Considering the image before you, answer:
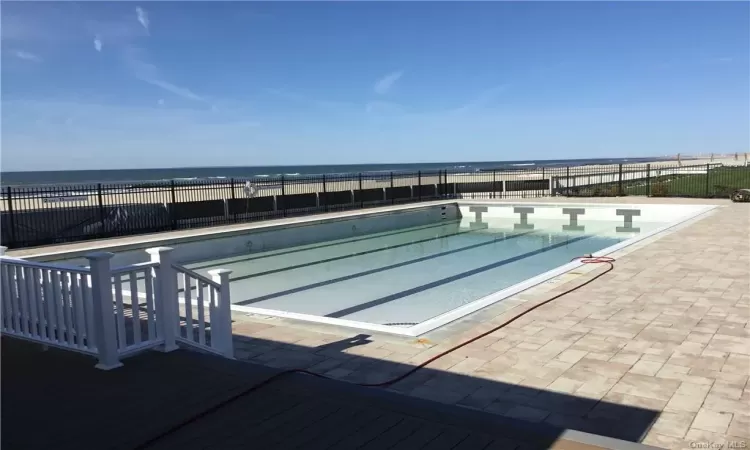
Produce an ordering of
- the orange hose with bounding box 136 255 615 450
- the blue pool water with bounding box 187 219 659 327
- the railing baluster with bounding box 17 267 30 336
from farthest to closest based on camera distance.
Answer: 1. the blue pool water with bounding box 187 219 659 327
2. the railing baluster with bounding box 17 267 30 336
3. the orange hose with bounding box 136 255 615 450

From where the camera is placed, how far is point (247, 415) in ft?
10.5

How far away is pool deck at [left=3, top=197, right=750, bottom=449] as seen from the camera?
333 centimetres

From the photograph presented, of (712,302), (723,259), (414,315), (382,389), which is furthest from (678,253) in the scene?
(382,389)

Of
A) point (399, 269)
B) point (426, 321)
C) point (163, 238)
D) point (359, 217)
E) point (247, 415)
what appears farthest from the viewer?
point (359, 217)

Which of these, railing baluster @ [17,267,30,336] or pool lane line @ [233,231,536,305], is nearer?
railing baluster @ [17,267,30,336]

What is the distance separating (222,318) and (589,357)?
3.00 m

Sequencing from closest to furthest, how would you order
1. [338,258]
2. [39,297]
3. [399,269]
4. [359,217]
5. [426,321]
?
[39,297] → [426,321] → [399,269] → [338,258] → [359,217]

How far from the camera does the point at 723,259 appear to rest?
856cm

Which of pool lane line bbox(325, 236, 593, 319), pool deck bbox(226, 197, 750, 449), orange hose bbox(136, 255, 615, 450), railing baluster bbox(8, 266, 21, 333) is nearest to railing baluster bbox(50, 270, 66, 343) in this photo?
railing baluster bbox(8, 266, 21, 333)

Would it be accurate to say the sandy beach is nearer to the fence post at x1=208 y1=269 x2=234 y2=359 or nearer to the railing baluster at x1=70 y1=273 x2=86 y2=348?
the railing baluster at x1=70 y1=273 x2=86 y2=348

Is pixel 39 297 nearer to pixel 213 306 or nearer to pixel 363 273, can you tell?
pixel 213 306

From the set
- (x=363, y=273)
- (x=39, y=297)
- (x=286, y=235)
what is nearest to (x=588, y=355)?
(x=39, y=297)

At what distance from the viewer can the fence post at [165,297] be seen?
4211mm

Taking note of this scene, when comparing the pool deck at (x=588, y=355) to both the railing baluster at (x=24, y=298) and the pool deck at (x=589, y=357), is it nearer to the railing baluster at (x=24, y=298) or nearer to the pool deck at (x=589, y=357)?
the pool deck at (x=589, y=357)
